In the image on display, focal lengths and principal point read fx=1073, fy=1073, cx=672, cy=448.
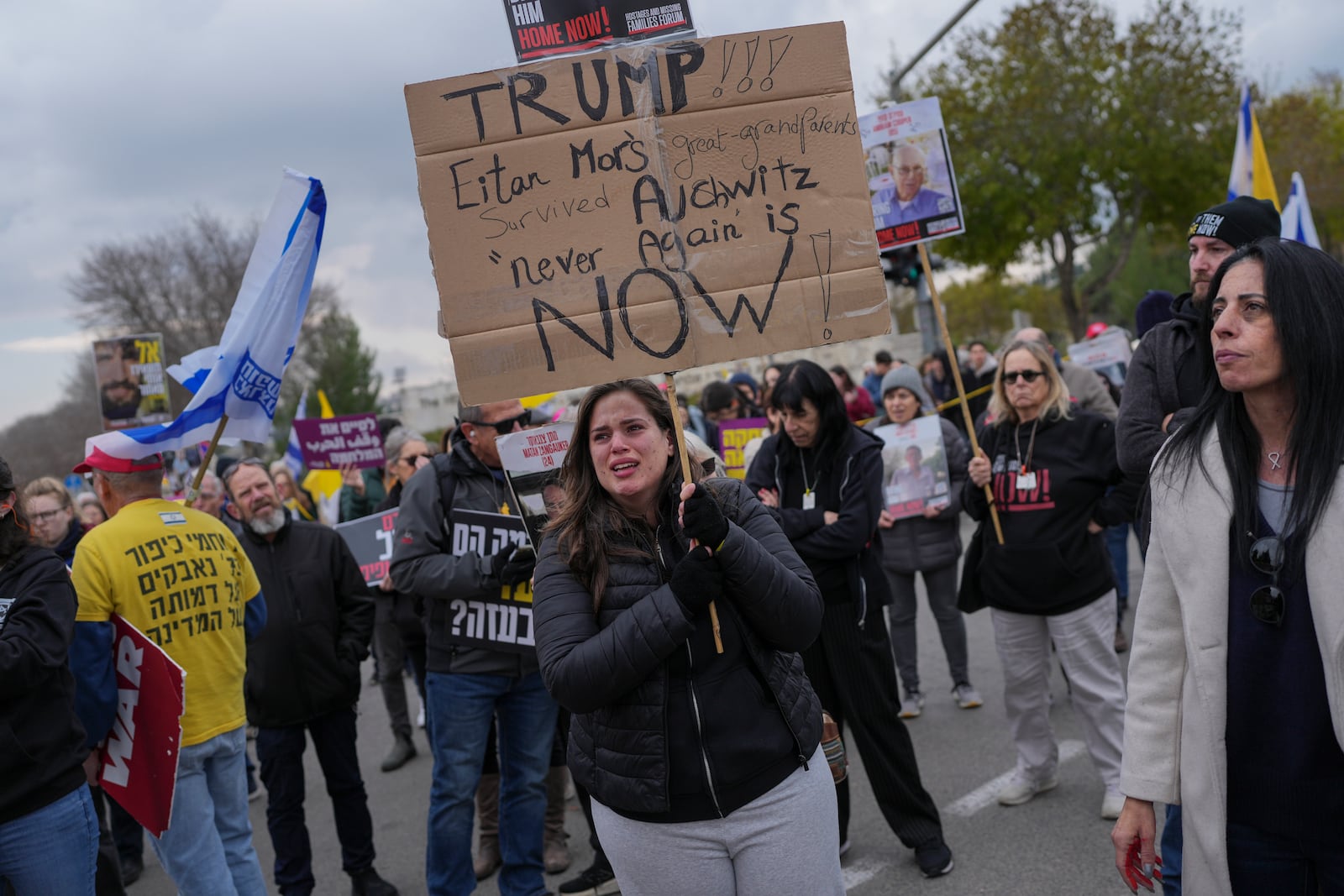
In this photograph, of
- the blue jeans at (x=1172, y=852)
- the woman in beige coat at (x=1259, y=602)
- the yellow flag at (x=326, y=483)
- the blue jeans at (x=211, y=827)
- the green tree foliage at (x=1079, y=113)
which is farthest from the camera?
the green tree foliage at (x=1079, y=113)

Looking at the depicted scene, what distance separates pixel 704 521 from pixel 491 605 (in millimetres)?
2148

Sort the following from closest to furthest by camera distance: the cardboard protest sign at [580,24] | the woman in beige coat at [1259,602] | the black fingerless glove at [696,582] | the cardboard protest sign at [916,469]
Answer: the woman in beige coat at [1259,602] → the black fingerless glove at [696,582] → the cardboard protest sign at [580,24] → the cardboard protest sign at [916,469]

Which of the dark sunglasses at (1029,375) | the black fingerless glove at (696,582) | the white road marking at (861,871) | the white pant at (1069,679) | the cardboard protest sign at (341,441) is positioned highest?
the cardboard protest sign at (341,441)

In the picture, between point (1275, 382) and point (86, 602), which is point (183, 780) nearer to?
point (86, 602)

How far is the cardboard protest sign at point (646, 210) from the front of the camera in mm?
2715

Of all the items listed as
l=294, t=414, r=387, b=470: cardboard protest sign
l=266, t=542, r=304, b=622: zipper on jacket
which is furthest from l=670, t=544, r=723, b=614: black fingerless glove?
l=294, t=414, r=387, b=470: cardboard protest sign

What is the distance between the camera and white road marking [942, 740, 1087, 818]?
5.08 meters

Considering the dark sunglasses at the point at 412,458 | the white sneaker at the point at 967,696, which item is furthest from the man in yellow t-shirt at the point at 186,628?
the white sneaker at the point at 967,696

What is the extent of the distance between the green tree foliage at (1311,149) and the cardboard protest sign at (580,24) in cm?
3169

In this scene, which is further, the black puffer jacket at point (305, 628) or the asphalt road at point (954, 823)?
the black puffer jacket at point (305, 628)

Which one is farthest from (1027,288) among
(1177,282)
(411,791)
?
(411,791)

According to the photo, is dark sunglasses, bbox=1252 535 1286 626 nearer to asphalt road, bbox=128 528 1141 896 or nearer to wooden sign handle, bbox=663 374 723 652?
wooden sign handle, bbox=663 374 723 652

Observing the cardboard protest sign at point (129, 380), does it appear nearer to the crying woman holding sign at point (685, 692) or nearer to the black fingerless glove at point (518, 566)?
A: the black fingerless glove at point (518, 566)

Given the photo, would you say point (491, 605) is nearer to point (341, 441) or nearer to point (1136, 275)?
point (341, 441)
